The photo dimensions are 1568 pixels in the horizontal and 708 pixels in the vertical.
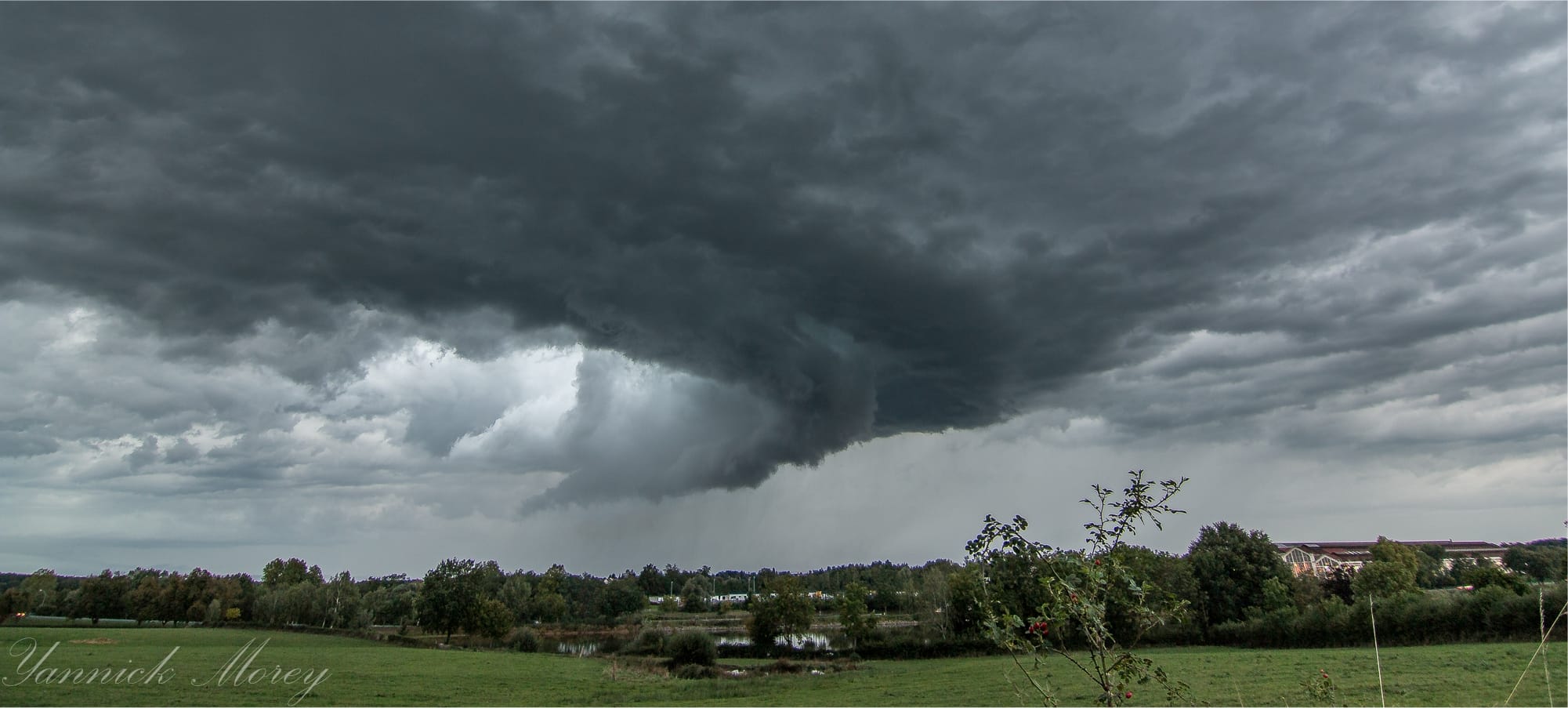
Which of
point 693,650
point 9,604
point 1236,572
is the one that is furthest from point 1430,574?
point 9,604

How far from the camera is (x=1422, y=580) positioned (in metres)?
132

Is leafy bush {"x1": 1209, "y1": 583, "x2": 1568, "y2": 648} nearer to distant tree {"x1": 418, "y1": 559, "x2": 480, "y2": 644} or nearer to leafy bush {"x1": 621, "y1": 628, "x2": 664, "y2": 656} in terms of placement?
leafy bush {"x1": 621, "y1": 628, "x2": 664, "y2": 656}

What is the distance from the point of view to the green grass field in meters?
35.1

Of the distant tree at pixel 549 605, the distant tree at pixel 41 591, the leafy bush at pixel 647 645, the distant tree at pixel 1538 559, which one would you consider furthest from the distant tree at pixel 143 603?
the distant tree at pixel 1538 559

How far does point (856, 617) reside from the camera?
101062 millimetres

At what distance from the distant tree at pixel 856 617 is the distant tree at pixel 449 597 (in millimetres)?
50636

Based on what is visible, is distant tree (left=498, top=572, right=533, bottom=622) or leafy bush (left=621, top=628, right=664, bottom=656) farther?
distant tree (left=498, top=572, right=533, bottom=622)

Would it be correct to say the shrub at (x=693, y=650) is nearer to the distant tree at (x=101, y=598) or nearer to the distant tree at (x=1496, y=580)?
the distant tree at (x=1496, y=580)

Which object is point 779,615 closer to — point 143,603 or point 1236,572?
point 1236,572

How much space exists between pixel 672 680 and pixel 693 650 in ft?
61.5

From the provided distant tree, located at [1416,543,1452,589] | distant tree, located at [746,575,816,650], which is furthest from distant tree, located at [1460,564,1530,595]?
distant tree, located at [746,575,816,650]

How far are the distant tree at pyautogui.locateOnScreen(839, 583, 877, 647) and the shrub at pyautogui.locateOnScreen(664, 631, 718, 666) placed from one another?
82.1ft

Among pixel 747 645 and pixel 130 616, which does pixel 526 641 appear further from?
pixel 130 616

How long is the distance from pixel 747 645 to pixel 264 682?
65.0m
